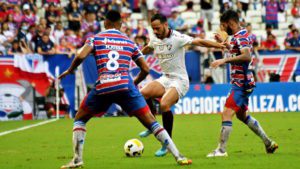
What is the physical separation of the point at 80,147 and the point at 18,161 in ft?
6.64

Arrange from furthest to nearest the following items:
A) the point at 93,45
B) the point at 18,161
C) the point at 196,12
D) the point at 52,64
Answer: the point at 196,12 → the point at 52,64 → the point at 18,161 → the point at 93,45

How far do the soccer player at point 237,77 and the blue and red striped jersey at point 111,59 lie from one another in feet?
7.10

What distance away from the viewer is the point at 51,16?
31.8 metres

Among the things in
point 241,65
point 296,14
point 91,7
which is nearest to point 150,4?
point 91,7

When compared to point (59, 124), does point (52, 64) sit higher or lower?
higher

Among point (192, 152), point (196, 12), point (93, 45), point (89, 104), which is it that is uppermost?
point (196, 12)

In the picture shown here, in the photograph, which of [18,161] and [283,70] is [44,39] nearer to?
[283,70]

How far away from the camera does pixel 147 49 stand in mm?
15422

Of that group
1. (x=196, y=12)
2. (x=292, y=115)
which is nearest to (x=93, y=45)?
(x=292, y=115)

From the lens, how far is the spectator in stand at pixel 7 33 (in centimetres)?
2941

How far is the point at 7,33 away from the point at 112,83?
18436mm

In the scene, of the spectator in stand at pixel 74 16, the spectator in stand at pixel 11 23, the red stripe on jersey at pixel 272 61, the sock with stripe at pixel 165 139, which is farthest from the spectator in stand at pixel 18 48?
the sock with stripe at pixel 165 139

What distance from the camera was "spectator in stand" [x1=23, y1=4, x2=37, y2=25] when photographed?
3112 centimetres

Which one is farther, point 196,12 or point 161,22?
point 196,12
